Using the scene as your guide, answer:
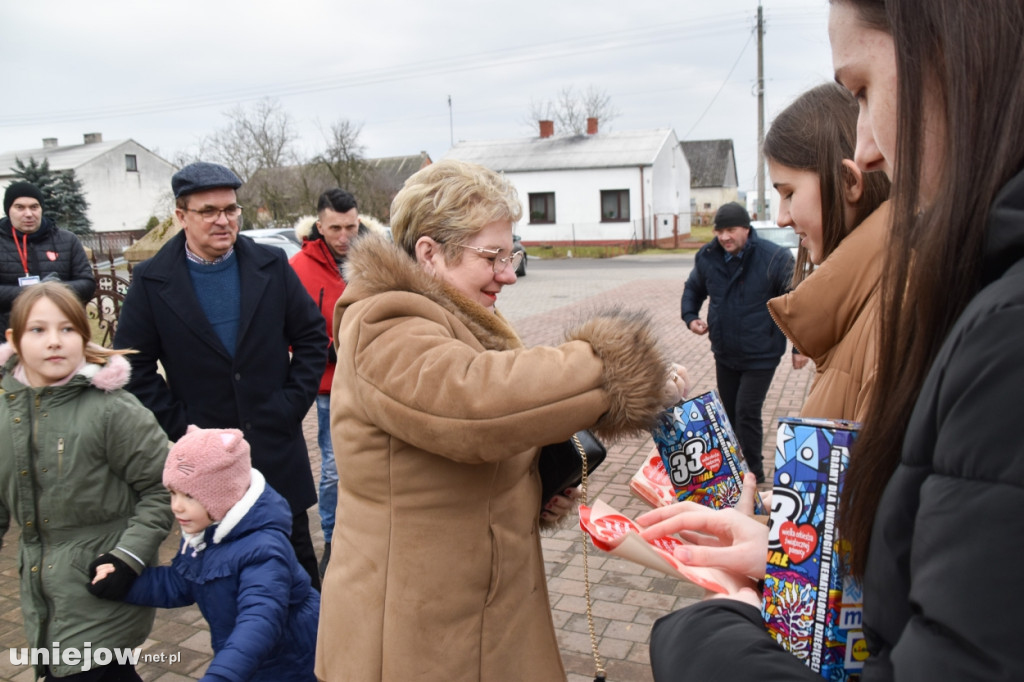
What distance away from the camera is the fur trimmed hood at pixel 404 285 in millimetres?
1893

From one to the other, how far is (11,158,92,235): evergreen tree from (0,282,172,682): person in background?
28.0m

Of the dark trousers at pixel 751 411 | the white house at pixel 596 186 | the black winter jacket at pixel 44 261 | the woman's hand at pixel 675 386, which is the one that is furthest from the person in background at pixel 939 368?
the white house at pixel 596 186

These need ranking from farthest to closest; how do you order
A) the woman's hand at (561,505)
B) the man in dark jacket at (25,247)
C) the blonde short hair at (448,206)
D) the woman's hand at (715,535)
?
1. the man in dark jacket at (25,247)
2. the woman's hand at (561,505)
3. the blonde short hair at (448,206)
4. the woman's hand at (715,535)

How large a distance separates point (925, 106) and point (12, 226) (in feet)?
23.8

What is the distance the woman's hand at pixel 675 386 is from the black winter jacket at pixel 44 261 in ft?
18.7

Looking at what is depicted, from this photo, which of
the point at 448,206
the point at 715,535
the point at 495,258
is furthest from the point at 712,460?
the point at 448,206

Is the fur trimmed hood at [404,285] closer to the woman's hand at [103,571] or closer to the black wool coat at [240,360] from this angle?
the woman's hand at [103,571]

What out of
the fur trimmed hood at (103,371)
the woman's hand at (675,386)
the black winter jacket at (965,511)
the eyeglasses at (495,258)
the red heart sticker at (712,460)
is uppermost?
the eyeglasses at (495,258)

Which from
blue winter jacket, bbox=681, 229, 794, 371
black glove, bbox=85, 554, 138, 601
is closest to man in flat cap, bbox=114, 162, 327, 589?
black glove, bbox=85, 554, 138, 601

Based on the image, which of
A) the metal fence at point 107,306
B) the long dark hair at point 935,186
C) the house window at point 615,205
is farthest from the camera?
the house window at point 615,205

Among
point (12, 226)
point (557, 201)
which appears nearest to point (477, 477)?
point (12, 226)

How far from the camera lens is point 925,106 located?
91 cm

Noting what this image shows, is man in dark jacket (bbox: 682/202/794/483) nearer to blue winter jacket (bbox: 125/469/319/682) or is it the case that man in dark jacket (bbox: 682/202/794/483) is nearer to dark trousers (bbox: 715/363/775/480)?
dark trousers (bbox: 715/363/775/480)

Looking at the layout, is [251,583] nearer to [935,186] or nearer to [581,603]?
[581,603]
